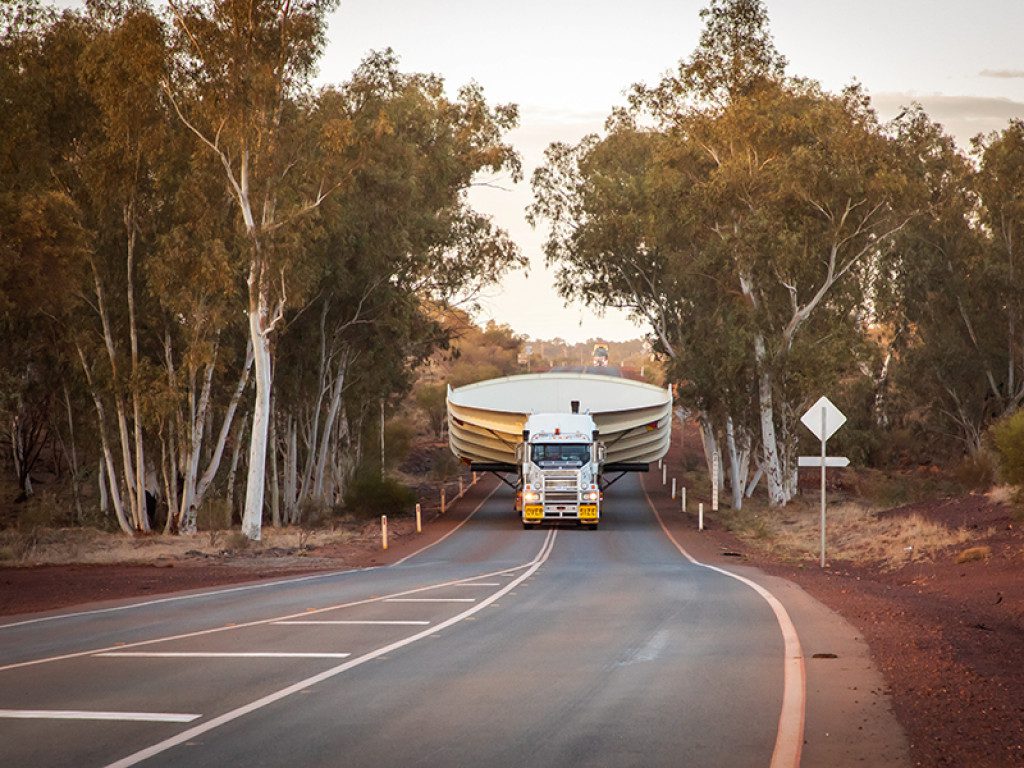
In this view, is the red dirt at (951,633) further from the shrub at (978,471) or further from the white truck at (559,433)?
the white truck at (559,433)

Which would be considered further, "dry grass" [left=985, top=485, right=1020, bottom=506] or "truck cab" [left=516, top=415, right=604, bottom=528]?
"truck cab" [left=516, top=415, right=604, bottom=528]

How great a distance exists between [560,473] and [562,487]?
479 millimetres


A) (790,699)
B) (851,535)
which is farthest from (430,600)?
(851,535)

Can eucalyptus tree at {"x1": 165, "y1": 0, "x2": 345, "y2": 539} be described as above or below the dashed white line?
above

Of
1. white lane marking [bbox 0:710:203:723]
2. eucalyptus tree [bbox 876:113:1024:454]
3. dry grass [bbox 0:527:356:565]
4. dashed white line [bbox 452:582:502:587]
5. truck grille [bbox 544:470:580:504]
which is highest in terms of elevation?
eucalyptus tree [bbox 876:113:1024:454]

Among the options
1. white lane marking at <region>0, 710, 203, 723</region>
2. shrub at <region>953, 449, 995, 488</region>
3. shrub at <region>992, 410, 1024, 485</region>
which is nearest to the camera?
white lane marking at <region>0, 710, 203, 723</region>

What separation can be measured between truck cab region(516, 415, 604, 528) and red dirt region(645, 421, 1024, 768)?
39.2 ft

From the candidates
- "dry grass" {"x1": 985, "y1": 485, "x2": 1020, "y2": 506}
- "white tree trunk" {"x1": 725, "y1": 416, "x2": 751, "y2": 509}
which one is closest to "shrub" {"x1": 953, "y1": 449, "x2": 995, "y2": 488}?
"dry grass" {"x1": 985, "y1": 485, "x2": 1020, "y2": 506}

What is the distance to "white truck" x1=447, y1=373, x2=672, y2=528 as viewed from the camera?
134 ft

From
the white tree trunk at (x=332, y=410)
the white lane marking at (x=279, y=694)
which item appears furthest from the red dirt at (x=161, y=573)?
the white tree trunk at (x=332, y=410)

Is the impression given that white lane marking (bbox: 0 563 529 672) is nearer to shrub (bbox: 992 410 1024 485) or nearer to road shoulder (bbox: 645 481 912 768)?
road shoulder (bbox: 645 481 912 768)

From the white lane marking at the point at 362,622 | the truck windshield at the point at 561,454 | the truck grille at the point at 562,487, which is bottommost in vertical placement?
the white lane marking at the point at 362,622

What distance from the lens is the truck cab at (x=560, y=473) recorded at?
40.8 m

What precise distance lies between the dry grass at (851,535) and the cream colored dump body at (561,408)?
462 cm
